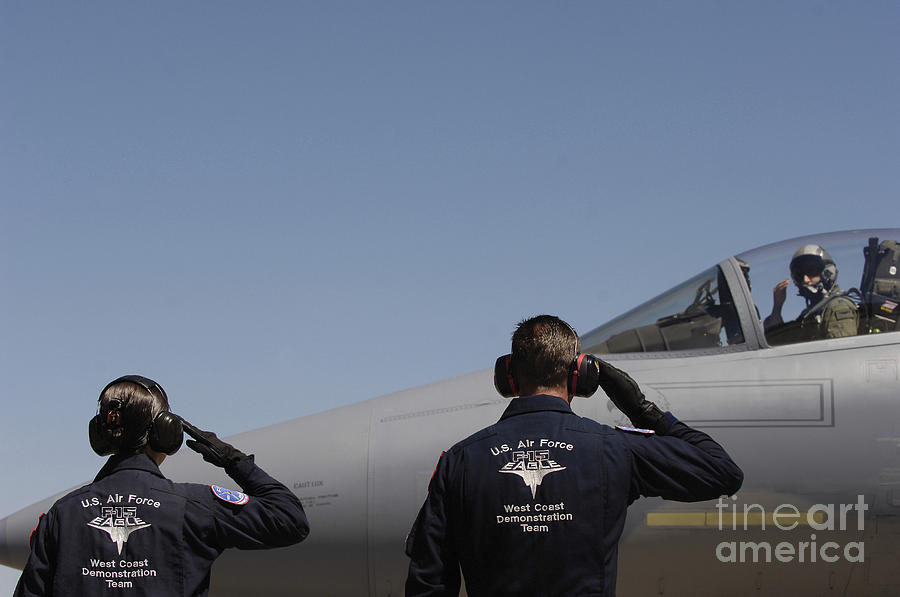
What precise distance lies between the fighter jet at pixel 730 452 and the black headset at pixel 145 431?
7.90 feet

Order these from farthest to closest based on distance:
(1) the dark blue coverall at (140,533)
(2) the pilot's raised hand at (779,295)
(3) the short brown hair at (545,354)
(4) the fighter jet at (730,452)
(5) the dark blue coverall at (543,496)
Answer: (2) the pilot's raised hand at (779,295) → (4) the fighter jet at (730,452) → (1) the dark blue coverall at (140,533) → (3) the short brown hair at (545,354) → (5) the dark blue coverall at (543,496)

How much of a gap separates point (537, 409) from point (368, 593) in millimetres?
3075

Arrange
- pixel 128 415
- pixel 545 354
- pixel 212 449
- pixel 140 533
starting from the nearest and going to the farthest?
pixel 545 354 → pixel 140 533 → pixel 128 415 → pixel 212 449

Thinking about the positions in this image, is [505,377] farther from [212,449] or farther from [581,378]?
[212,449]

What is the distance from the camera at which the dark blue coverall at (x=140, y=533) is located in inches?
165

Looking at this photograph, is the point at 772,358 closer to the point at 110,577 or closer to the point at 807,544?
the point at 807,544

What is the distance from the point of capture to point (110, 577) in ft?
13.7

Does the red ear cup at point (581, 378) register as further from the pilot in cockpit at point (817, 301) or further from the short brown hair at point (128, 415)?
the pilot in cockpit at point (817, 301)

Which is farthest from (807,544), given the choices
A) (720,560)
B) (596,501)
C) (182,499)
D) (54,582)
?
(54,582)

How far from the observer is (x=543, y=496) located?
3.86 meters

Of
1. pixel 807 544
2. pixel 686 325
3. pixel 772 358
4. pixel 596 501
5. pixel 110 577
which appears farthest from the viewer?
pixel 686 325

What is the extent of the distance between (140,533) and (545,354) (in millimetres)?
1796

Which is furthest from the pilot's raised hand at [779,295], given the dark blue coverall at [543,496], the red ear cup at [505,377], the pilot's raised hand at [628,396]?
the red ear cup at [505,377]

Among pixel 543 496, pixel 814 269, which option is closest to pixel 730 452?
pixel 814 269
